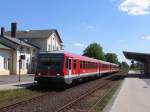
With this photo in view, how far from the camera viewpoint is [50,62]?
25.8 meters

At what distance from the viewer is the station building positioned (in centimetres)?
5415

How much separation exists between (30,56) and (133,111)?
169 ft

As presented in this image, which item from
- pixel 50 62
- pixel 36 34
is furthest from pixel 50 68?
pixel 36 34

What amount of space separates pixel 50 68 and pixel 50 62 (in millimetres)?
533

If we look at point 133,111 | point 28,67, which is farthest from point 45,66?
A: point 28,67

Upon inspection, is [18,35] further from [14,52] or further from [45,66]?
[45,66]

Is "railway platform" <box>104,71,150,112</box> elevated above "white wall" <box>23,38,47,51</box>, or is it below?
below

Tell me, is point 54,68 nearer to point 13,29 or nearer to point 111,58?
point 13,29

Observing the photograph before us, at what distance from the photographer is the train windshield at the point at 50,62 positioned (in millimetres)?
25328

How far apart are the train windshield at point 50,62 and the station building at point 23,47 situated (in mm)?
15392

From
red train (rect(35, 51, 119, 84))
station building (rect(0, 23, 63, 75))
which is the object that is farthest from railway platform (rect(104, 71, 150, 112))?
station building (rect(0, 23, 63, 75))

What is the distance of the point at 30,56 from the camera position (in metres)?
64.8

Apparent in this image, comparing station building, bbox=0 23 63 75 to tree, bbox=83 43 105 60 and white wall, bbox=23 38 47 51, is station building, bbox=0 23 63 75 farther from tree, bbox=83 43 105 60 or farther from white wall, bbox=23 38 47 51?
tree, bbox=83 43 105 60

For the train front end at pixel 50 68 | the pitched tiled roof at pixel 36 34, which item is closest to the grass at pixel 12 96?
the train front end at pixel 50 68
